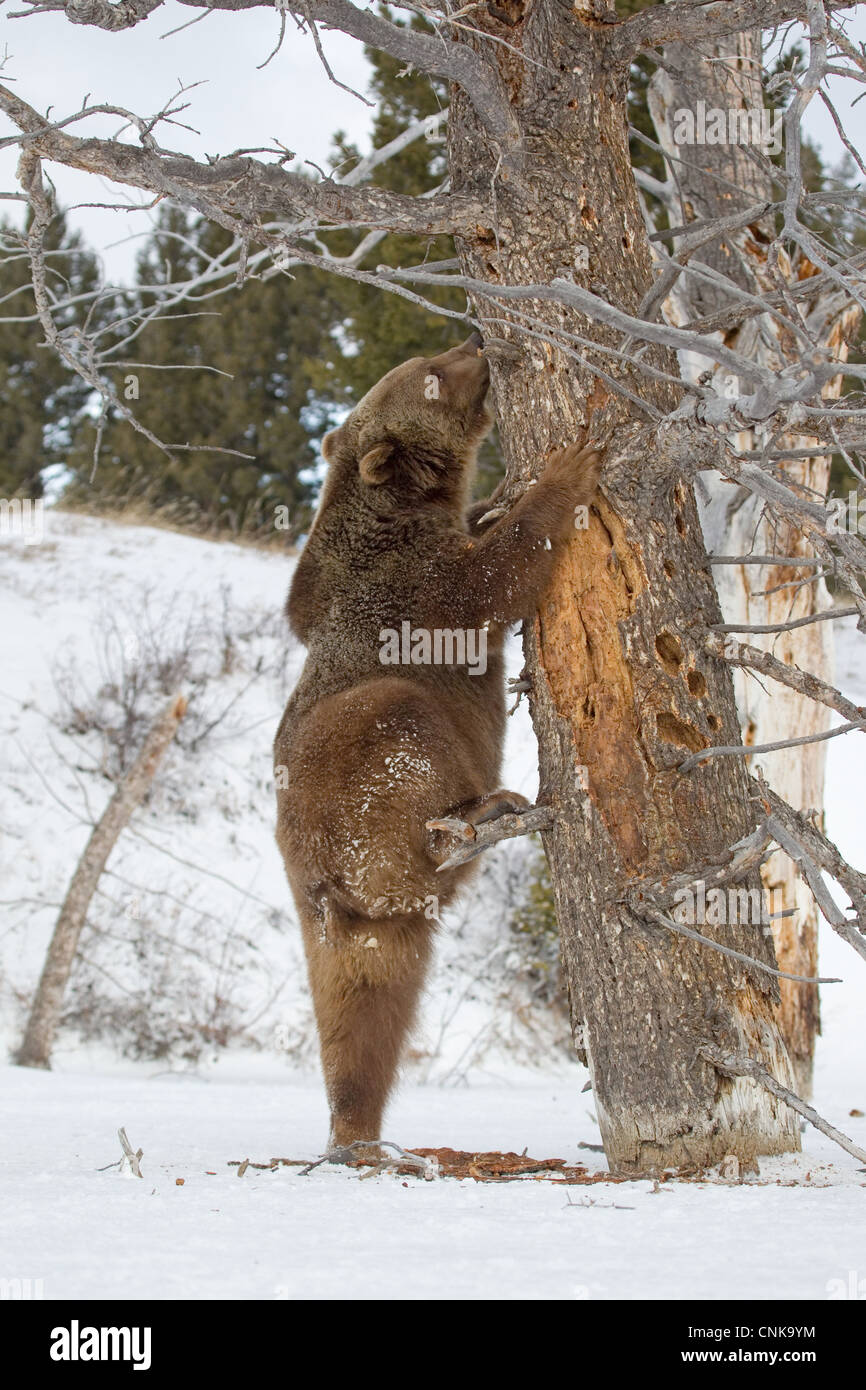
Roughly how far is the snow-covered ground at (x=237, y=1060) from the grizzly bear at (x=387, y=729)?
24.7 inches

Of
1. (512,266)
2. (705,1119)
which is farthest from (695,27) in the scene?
(705,1119)

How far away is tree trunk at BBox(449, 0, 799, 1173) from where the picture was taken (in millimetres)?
3463

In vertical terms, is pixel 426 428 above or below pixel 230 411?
below

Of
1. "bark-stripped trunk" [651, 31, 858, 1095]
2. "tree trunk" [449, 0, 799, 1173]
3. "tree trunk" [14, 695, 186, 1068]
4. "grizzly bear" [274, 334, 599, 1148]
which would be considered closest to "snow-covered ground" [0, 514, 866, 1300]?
"tree trunk" [449, 0, 799, 1173]

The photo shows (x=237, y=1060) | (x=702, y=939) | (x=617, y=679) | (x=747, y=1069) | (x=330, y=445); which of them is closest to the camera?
(x=702, y=939)

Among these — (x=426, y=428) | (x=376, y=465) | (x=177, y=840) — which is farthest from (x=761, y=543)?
(x=177, y=840)

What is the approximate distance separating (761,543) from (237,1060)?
18.5 feet

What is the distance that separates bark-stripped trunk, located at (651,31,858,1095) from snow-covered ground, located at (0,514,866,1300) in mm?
965

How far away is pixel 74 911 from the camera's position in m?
9.07

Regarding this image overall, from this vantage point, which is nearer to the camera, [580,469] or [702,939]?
[702,939]

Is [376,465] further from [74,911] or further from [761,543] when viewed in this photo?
[74,911]

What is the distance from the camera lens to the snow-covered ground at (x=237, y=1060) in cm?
228

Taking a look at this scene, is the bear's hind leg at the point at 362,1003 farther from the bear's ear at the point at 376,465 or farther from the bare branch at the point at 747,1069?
the bear's ear at the point at 376,465

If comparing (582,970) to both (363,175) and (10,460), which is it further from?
(10,460)
